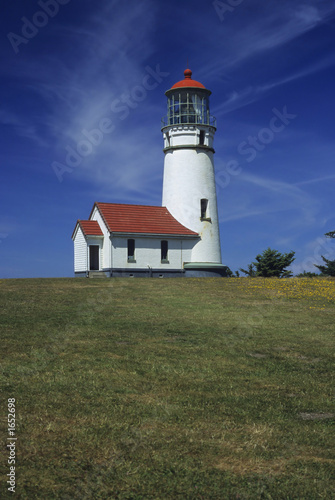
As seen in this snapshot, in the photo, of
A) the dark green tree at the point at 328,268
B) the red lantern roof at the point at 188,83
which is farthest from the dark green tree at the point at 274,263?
the red lantern roof at the point at 188,83

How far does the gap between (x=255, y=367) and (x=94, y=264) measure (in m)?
30.3

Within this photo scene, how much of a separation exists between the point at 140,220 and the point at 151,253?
2.83 metres

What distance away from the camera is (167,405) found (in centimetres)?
811

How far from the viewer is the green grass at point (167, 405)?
219 inches

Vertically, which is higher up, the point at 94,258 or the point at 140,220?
the point at 140,220

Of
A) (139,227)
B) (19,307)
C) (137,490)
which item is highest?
(139,227)

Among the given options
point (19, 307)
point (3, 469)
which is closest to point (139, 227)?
point (19, 307)

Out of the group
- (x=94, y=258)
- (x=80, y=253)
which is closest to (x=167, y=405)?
(x=94, y=258)

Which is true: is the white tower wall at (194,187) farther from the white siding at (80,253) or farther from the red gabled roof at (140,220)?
the white siding at (80,253)

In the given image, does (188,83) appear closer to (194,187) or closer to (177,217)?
(194,187)

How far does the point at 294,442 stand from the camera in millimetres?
6766

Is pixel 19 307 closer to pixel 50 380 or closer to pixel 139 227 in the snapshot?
pixel 50 380

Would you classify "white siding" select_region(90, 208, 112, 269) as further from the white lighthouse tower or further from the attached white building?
the white lighthouse tower

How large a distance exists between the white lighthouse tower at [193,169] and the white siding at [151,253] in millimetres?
721
